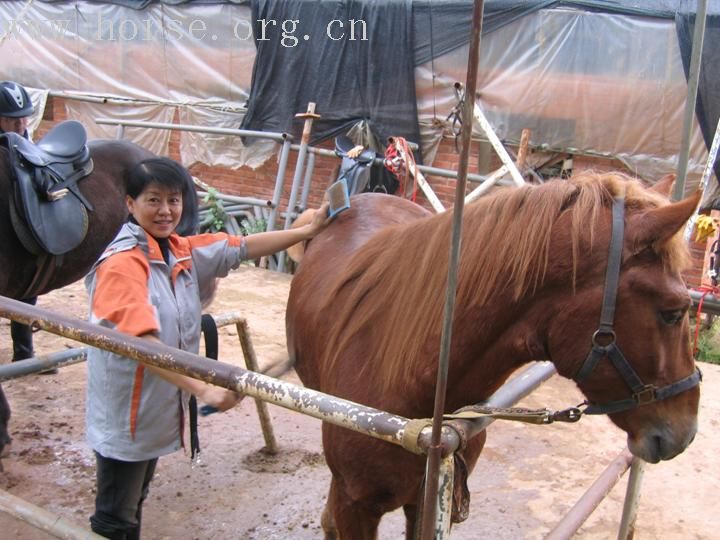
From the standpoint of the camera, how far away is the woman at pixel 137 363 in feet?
6.39

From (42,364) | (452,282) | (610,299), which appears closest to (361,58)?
(42,364)

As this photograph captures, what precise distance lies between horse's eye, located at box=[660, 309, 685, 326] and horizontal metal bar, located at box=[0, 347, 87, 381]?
2142mm

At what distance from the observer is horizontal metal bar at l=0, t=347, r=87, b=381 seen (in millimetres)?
2668

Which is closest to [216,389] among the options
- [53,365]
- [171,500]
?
[53,365]

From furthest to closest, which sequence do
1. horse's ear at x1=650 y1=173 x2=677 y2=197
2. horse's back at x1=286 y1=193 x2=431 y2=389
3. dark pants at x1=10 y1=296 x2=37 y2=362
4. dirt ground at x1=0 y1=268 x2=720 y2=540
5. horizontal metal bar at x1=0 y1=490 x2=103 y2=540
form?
dark pants at x1=10 y1=296 x2=37 y2=362
dirt ground at x1=0 y1=268 x2=720 y2=540
horse's back at x1=286 y1=193 x2=431 y2=389
horse's ear at x1=650 y1=173 x2=677 y2=197
horizontal metal bar at x1=0 y1=490 x2=103 y2=540

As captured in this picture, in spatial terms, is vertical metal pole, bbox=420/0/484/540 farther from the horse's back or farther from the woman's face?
the woman's face

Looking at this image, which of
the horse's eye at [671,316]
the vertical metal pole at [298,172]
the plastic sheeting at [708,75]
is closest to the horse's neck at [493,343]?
the horse's eye at [671,316]

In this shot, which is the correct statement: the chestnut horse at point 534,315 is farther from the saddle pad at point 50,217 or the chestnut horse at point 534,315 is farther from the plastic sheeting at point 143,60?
the plastic sheeting at point 143,60

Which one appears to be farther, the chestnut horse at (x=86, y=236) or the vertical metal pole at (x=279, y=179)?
the vertical metal pole at (x=279, y=179)

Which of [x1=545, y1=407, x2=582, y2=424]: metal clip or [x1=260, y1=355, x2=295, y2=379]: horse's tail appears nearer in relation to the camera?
[x1=545, y1=407, x2=582, y2=424]: metal clip

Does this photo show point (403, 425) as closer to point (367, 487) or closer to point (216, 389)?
point (216, 389)

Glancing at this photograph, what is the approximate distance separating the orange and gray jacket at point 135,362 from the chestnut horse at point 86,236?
1443 mm

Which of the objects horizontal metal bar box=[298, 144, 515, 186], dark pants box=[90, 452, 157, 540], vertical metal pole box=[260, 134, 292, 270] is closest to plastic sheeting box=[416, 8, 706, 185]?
horizontal metal bar box=[298, 144, 515, 186]

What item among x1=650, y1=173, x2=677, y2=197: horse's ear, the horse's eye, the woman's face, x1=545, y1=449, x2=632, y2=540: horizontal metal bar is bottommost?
x1=545, y1=449, x2=632, y2=540: horizontal metal bar
